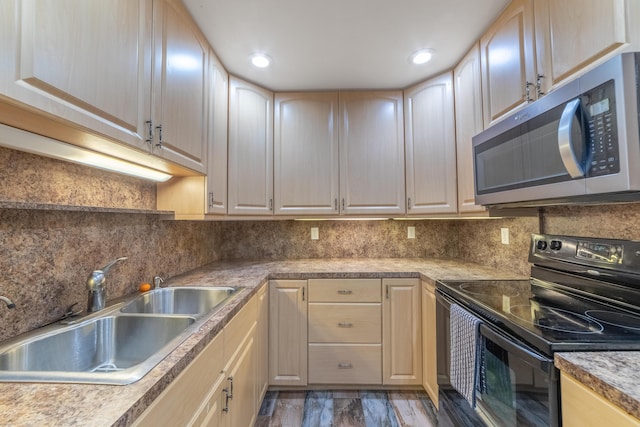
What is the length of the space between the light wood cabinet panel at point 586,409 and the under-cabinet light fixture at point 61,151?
1.69 m

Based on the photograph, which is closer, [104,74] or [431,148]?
[104,74]

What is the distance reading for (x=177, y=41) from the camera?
134 cm

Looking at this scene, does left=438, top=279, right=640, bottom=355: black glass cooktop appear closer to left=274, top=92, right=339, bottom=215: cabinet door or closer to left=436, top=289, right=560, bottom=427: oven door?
left=436, top=289, right=560, bottom=427: oven door

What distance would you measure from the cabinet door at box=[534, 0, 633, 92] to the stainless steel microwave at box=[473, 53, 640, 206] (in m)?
0.15

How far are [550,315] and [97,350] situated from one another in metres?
1.68

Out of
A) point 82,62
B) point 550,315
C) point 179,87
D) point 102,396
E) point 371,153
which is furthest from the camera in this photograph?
point 371,153

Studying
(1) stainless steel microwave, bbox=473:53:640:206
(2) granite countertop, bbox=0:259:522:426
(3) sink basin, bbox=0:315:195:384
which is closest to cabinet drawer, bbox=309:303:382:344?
(2) granite countertop, bbox=0:259:522:426

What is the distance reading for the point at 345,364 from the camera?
6.44ft

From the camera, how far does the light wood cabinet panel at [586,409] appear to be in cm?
59

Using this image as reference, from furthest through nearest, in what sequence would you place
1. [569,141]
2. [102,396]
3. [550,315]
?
[550,315] → [569,141] → [102,396]

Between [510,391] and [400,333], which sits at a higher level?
[510,391]

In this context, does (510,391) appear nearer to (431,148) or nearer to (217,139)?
(431,148)

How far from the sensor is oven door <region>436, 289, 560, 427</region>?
2.61 feet

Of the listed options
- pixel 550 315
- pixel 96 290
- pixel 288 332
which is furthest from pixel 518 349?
pixel 96 290
